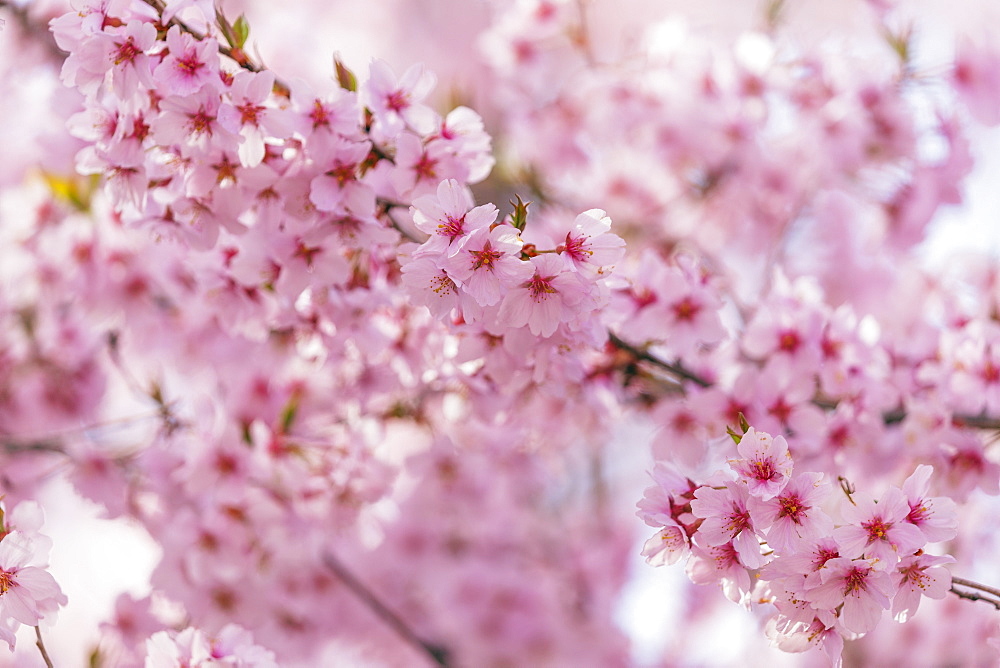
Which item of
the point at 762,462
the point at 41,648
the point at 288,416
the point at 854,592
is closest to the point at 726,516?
the point at 762,462

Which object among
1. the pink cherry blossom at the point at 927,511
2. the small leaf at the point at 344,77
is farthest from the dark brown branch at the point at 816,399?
the small leaf at the point at 344,77

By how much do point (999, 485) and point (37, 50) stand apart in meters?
2.78

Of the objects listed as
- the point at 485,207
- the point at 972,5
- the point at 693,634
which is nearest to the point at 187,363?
the point at 485,207

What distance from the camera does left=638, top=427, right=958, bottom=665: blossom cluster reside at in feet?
3.86

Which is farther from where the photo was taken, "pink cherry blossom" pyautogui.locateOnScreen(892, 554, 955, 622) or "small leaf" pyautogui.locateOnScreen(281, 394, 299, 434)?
"small leaf" pyautogui.locateOnScreen(281, 394, 299, 434)

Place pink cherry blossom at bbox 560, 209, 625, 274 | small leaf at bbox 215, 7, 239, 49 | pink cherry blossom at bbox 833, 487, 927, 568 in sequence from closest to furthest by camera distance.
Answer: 1. pink cherry blossom at bbox 833, 487, 927, 568
2. pink cherry blossom at bbox 560, 209, 625, 274
3. small leaf at bbox 215, 7, 239, 49

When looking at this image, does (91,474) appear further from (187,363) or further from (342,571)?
(342,571)

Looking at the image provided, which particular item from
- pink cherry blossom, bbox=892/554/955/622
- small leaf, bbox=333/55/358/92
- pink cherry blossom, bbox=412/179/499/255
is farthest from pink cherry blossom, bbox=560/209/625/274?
pink cherry blossom, bbox=892/554/955/622

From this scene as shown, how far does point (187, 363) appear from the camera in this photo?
7.15ft

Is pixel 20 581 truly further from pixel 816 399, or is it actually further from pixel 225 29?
pixel 816 399

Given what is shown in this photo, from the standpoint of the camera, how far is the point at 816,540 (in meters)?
1.18

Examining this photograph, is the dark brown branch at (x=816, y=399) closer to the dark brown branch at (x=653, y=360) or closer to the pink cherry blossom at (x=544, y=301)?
the dark brown branch at (x=653, y=360)

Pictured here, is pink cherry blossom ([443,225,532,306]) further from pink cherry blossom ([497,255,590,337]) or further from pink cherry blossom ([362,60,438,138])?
pink cherry blossom ([362,60,438,138])

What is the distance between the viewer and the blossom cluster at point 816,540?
3.86 ft
